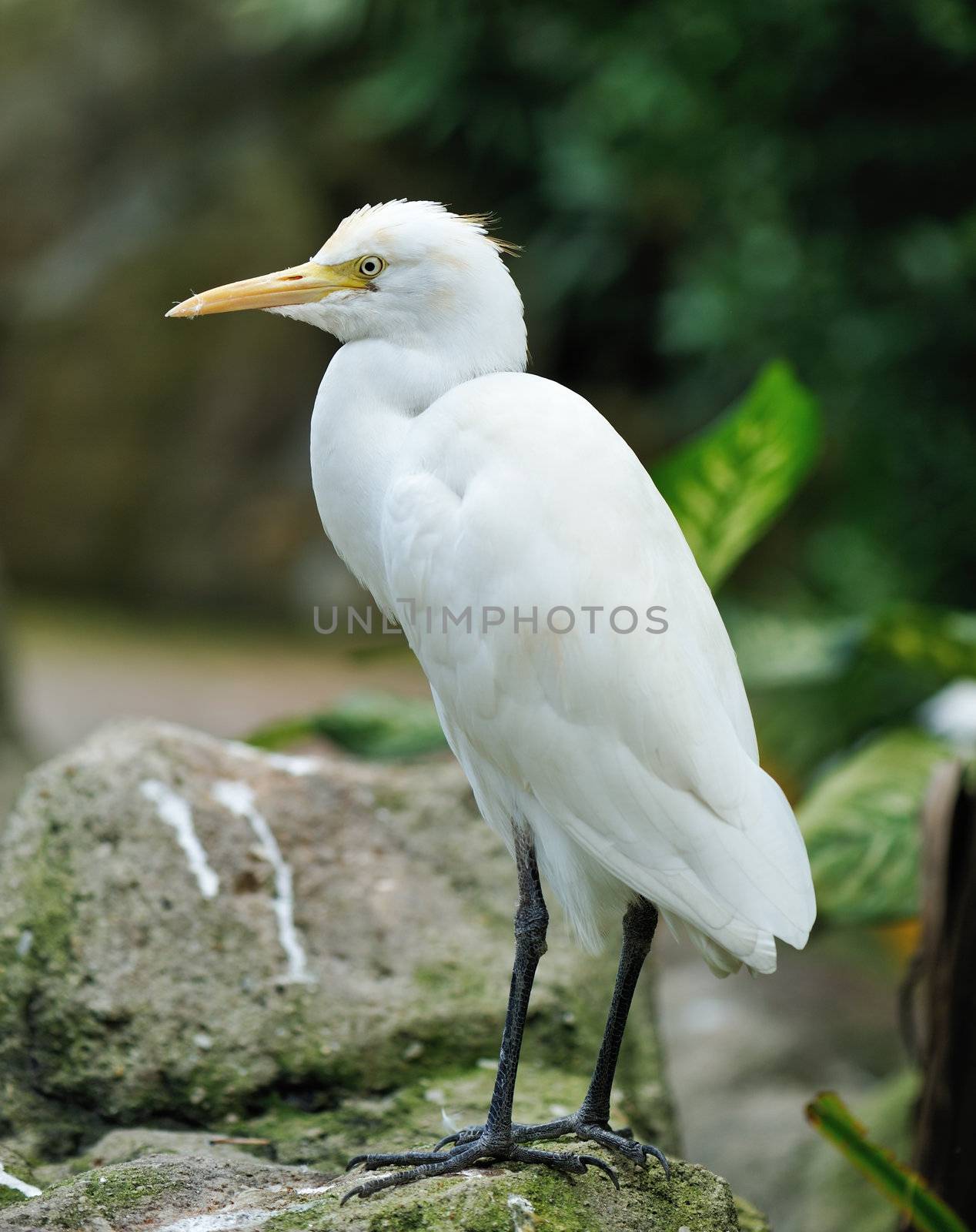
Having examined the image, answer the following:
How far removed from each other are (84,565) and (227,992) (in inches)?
266

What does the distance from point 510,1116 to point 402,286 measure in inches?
48.1

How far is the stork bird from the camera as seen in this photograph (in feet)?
5.56

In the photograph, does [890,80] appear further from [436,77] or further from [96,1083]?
[96,1083]

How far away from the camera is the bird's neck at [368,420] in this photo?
1.90 metres

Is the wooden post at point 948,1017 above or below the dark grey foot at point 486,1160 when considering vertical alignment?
below

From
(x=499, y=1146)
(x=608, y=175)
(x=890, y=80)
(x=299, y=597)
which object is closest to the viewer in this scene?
(x=499, y=1146)

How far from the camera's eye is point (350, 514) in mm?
1932

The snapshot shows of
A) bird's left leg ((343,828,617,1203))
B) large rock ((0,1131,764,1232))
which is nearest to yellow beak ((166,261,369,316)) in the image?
bird's left leg ((343,828,617,1203))

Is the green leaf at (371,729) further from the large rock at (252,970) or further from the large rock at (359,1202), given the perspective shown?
the large rock at (359,1202)

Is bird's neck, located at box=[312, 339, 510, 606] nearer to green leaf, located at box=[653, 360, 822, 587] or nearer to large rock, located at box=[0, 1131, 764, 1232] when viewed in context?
large rock, located at box=[0, 1131, 764, 1232]

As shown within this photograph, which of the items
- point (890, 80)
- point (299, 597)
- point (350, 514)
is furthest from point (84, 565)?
point (350, 514)

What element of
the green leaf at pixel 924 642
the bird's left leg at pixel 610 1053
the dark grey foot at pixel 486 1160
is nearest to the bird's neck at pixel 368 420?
the bird's left leg at pixel 610 1053

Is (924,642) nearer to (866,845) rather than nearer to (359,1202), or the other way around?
(866,845)

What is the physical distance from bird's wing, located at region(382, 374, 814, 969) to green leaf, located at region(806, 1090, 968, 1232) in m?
0.62
